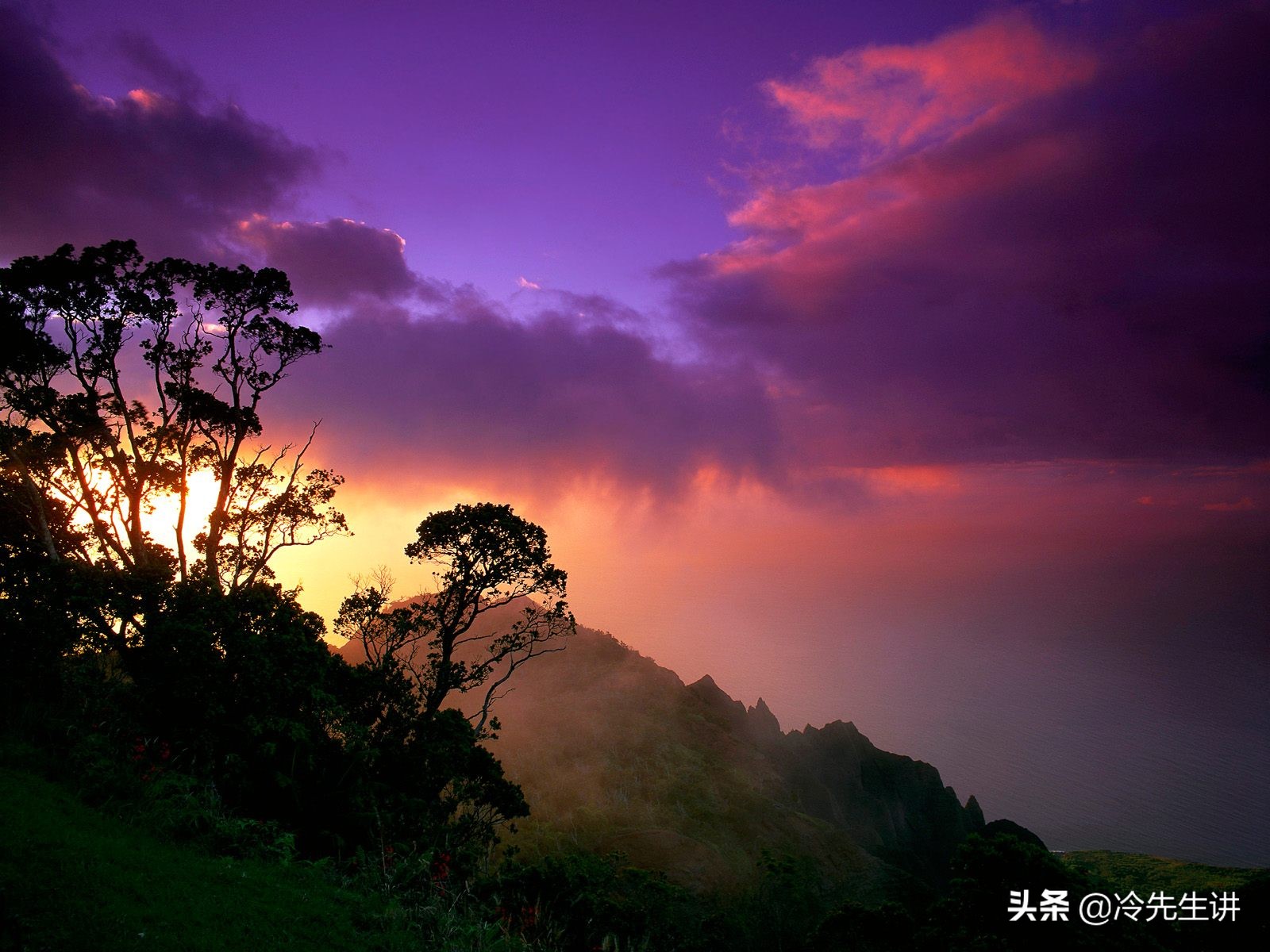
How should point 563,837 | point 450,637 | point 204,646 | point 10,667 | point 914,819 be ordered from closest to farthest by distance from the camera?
point 10,667 < point 204,646 < point 450,637 < point 563,837 < point 914,819

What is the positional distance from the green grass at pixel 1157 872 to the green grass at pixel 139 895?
7020cm

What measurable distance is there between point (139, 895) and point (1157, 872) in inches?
4267

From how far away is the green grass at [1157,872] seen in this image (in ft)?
203

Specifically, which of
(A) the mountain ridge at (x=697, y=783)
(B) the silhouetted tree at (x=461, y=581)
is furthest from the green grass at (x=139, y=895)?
(A) the mountain ridge at (x=697, y=783)

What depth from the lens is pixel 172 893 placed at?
26.5ft

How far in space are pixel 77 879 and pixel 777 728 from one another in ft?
338

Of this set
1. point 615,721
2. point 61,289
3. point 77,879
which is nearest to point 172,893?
point 77,879

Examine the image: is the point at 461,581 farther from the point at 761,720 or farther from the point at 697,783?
the point at 761,720

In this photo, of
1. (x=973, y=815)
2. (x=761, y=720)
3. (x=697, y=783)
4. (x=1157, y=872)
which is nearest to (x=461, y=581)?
(x=697, y=783)

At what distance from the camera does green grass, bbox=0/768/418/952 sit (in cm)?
690

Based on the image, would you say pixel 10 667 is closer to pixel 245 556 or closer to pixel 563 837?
pixel 245 556

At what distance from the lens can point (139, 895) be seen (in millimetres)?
7797

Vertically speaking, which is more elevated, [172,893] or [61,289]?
[61,289]

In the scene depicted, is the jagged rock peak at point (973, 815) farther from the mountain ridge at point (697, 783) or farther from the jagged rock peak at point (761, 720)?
the jagged rock peak at point (761, 720)
